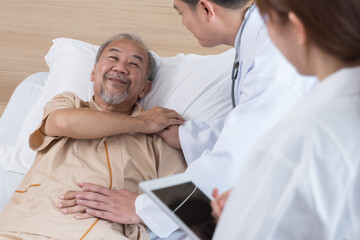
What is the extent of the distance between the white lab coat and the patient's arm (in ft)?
3.38

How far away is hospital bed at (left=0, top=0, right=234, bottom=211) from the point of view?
2.15 m

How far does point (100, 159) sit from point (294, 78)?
2.53 feet

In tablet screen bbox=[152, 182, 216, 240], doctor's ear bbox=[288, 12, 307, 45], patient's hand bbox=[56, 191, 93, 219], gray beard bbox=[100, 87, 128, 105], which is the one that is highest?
doctor's ear bbox=[288, 12, 307, 45]

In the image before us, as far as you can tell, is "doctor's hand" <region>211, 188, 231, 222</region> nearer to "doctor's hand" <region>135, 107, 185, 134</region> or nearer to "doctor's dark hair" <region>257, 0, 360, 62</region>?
"doctor's dark hair" <region>257, 0, 360, 62</region>

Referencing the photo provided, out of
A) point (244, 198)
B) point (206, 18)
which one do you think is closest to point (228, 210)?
point (244, 198)

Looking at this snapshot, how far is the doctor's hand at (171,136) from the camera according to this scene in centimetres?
190

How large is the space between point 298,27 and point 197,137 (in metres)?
1.10

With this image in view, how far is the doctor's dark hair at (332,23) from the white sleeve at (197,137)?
42.5 inches

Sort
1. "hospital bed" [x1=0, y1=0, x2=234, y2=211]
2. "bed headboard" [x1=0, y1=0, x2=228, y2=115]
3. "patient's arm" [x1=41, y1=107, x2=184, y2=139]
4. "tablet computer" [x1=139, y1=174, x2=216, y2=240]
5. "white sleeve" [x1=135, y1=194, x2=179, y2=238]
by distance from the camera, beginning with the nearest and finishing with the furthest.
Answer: "tablet computer" [x1=139, y1=174, x2=216, y2=240] → "white sleeve" [x1=135, y1=194, x2=179, y2=238] → "patient's arm" [x1=41, y1=107, x2=184, y2=139] → "hospital bed" [x1=0, y1=0, x2=234, y2=211] → "bed headboard" [x1=0, y1=0, x2=228, y2=115]

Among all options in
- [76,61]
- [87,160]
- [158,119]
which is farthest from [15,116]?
[158,119]

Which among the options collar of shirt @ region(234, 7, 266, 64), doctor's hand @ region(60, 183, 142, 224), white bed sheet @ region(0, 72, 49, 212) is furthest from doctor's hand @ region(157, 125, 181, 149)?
white bed sheet @ region(0, 72, 49, 212)

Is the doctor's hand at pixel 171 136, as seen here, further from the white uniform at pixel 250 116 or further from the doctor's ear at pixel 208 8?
the doctor's ear at pixel 208 8

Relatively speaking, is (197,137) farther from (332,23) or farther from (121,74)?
(332,23)

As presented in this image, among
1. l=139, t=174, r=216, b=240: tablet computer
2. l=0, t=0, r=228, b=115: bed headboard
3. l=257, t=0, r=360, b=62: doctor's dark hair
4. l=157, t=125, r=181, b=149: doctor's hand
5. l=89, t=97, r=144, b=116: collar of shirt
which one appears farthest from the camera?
l=0, t=0, r=228, b=115: bed headboard
